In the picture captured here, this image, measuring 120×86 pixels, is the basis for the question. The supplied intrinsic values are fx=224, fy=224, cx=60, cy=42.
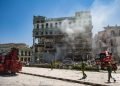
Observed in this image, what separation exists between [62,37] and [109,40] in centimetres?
1902

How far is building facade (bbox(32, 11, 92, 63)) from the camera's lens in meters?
79.6

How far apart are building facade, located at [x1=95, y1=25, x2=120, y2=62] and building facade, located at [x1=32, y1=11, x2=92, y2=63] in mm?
4930

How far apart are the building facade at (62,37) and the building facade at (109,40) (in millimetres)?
4930

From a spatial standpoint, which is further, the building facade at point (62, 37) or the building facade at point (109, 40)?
the building facade at point (62, 37)

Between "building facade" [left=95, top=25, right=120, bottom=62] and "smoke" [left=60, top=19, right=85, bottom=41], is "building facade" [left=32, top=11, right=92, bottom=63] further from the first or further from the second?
"building facade" [left=95, top=25, right=120, bottom=62]

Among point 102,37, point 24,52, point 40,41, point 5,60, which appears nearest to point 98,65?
point 5,60

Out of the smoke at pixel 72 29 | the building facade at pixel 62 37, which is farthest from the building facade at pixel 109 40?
the smoke at pixel 72 29

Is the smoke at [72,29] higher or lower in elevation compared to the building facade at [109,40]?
higher

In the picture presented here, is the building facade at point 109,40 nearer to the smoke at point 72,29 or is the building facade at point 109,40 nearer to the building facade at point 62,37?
the building facade at point 62,37

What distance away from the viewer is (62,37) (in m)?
85.0

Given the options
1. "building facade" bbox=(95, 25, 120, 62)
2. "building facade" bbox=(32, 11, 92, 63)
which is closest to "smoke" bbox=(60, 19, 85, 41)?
"building facade" bbox=(32, 11, 92, 63)

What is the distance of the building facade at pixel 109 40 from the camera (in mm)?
71000

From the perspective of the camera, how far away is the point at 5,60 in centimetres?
2395

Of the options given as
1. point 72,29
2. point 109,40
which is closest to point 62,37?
point 72,29
